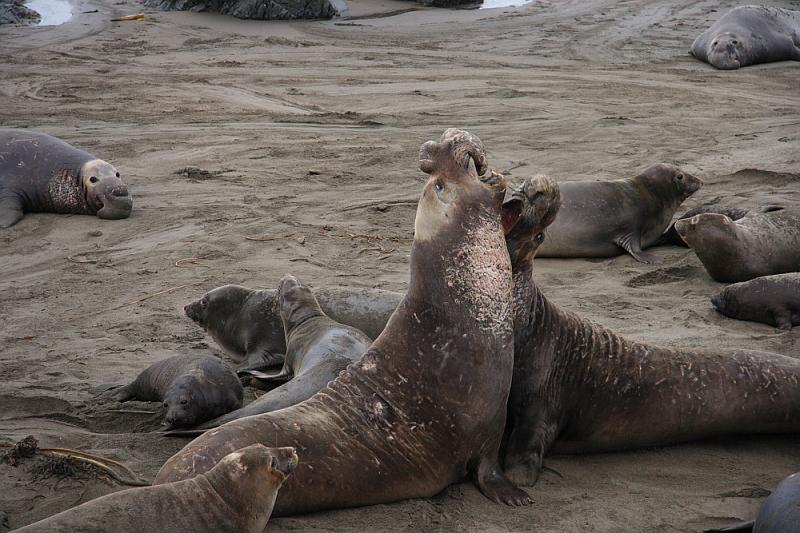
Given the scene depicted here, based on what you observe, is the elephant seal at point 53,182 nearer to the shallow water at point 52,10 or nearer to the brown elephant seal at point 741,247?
the brown elephant seal at point 741,247

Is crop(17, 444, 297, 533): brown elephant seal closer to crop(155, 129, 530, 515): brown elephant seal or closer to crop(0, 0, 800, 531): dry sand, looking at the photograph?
crop(0, 0, 800, 531): dry sand

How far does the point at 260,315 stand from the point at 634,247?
338 cm

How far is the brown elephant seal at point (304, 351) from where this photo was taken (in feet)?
16.7

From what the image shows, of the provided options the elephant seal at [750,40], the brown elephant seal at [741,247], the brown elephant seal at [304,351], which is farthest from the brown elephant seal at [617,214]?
the elephant seal at [750,40]

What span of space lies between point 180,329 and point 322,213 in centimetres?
270

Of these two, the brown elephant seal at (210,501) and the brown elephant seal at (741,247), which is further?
the brown elephant seal at (741,247)

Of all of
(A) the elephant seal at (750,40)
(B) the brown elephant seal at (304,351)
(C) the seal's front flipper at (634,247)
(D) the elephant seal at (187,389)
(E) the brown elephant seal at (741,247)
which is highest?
(A) the elephant seal at (750,40)

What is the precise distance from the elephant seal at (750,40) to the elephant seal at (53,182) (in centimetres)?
1012

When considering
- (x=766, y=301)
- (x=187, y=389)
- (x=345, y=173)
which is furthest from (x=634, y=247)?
(x=187, y=389)

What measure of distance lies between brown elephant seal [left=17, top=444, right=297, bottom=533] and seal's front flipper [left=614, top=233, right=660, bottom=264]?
5.29 meters

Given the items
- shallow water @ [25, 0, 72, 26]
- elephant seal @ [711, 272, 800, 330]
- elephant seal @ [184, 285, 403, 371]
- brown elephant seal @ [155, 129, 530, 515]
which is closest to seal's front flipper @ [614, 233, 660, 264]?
elephant seal @ [711, 272, 800, 330]

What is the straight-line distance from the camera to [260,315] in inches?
265

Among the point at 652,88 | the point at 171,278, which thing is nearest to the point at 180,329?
the point at 171,278

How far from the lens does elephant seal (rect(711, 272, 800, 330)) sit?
6.68 meters
